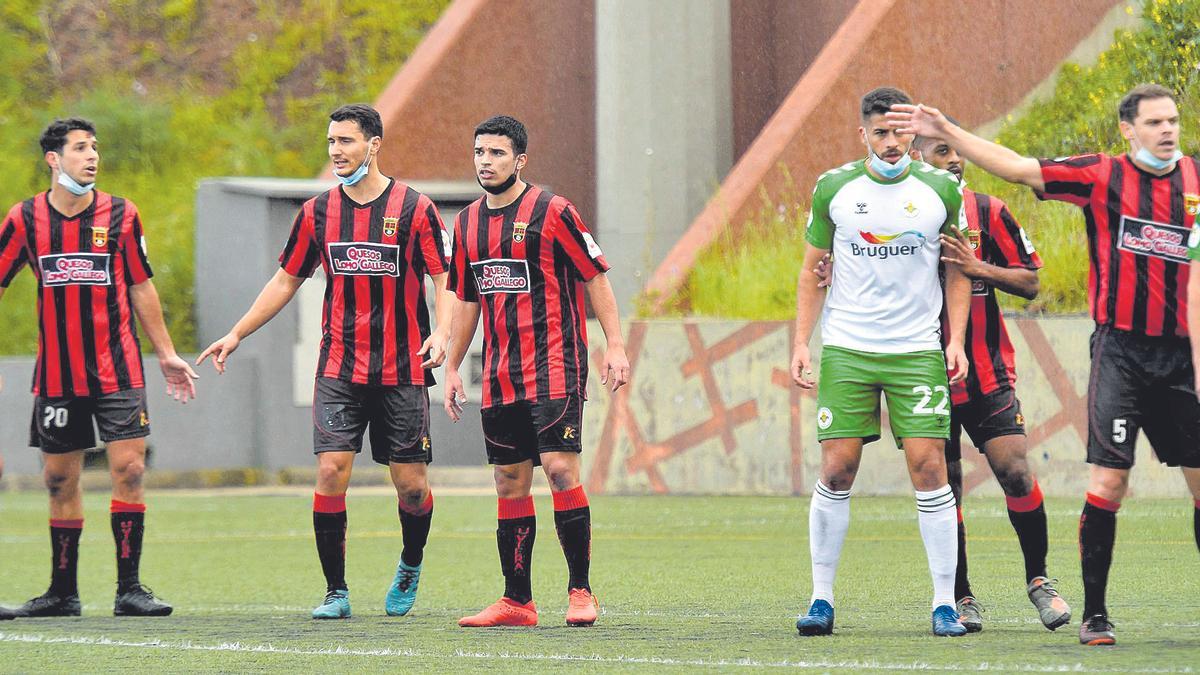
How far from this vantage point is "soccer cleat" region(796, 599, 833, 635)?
296 inches

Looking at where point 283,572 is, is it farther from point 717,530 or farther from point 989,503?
point 989,503

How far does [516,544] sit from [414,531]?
2.37ft

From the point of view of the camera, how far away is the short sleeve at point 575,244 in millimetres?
8383

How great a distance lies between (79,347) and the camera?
362 inches

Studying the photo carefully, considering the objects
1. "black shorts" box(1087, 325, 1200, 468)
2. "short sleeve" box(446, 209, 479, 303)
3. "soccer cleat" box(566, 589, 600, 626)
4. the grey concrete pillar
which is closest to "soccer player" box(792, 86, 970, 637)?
"black shorts" box(1087, 325, 1200, 468)

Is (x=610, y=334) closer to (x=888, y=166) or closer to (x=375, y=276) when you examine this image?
(x=375, y=276)

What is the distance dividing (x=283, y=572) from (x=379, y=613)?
8.55 ft

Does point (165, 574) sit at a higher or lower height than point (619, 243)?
lower

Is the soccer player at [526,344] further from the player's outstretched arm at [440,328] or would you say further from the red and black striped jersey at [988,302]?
the red and black striped jersey at [988,302]

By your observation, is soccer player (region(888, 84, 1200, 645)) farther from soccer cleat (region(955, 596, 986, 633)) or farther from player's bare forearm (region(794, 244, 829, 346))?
player's bare forearm (region(794, 244, 829, 346))

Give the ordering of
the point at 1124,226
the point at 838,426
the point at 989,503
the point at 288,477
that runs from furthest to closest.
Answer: the point at 288,477 → the point at 989,503 → the point at 838,426 → the point at 1124,226

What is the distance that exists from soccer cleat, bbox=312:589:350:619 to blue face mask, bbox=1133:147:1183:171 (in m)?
4.10

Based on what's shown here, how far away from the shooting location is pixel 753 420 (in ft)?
54.9

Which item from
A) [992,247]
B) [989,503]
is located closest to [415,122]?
[989,503]
